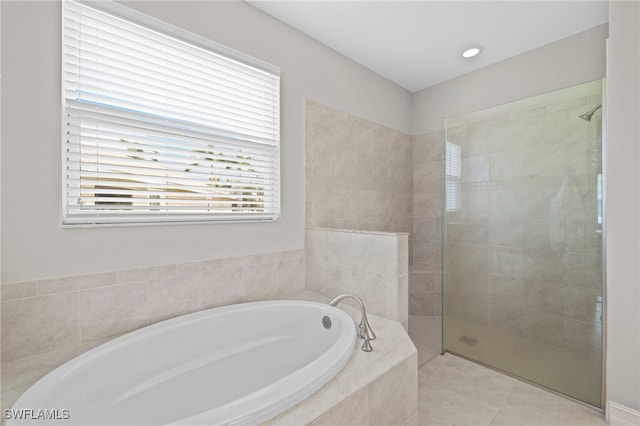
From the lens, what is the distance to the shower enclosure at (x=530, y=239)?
1762mm

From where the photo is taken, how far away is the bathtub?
3.00 ft

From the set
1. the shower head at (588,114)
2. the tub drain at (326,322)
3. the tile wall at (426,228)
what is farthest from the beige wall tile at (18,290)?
the shower head at (588,114)

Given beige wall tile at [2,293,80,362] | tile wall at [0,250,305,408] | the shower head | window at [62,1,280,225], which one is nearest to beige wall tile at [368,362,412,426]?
tile wall at [0,250,305,408]

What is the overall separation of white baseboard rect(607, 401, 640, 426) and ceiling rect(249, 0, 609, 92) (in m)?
2.50

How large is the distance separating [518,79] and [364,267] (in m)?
2.29

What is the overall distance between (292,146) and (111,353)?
5.40 feet

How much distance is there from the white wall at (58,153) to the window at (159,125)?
56mm

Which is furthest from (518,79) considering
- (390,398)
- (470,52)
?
(390,398)

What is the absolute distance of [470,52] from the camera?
249 centimetres

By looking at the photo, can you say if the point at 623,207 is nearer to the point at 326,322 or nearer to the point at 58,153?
the point at 326,322

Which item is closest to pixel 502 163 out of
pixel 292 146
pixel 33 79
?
pixel 292 146

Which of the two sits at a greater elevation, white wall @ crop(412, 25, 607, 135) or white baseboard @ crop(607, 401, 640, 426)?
white wall @ crop(412, 25, 607, 135)

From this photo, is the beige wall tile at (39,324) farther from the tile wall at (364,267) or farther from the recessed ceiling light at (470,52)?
the recessed ceiling light at (470,52)

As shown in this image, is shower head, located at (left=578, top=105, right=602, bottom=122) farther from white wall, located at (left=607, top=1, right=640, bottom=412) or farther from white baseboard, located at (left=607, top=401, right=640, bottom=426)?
white baseboard, located at (left=607, top=401, right=640, bottom=426)
